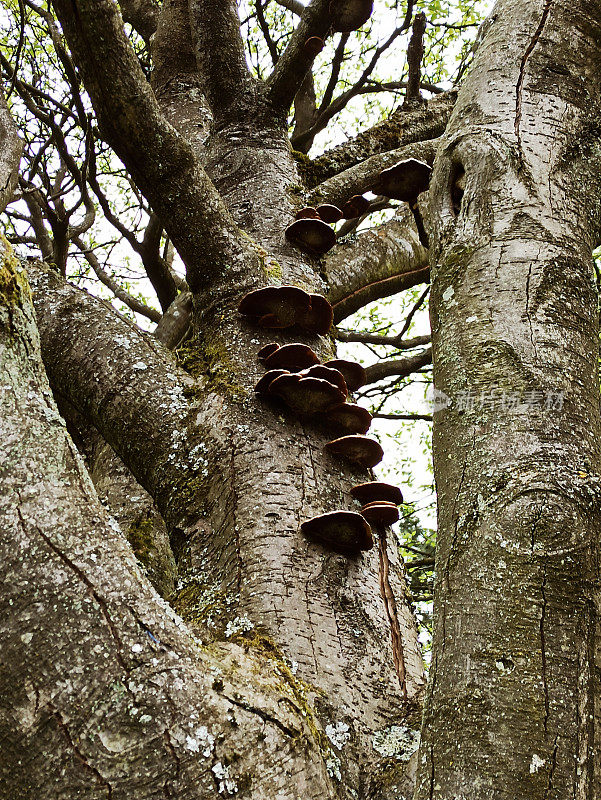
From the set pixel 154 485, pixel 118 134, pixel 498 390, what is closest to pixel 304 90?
pixel 118 134

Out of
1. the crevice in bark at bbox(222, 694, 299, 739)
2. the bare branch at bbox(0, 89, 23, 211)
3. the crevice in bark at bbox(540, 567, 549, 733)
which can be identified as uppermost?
the bare branch at bbox(0, 89, 23, 211)

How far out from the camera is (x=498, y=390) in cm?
165

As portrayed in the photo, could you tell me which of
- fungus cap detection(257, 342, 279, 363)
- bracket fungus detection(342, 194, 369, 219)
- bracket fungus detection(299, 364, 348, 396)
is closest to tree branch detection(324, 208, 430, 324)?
bracket fungus detection(342, 194, 369, 219)

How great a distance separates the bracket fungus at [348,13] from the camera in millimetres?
4398

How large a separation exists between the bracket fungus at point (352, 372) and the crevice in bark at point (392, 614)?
0.83 meters

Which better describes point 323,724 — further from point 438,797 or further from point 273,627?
point 438,797

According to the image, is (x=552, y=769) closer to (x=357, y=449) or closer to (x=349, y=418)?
(x=357, y=449)

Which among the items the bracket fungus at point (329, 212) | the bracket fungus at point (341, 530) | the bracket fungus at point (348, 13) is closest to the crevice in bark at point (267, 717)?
the bracket fungus at point (341, 530)

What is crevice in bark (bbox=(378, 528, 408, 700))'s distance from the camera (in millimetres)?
2090

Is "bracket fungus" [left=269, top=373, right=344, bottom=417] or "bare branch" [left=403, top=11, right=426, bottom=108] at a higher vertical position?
"bare branch" [left=403, top=11, right=426, bottom=108]

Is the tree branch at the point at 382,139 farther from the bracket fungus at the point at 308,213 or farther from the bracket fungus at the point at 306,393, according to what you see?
the bracket fungus at the point at 306,393

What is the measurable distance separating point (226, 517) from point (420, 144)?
3154 millimetres

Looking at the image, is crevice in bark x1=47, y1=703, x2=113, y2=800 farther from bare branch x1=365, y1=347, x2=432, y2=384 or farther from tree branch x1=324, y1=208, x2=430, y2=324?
bare branch x1=365, y1=347, x2=432, y2=384

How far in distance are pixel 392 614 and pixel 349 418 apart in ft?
2.52
